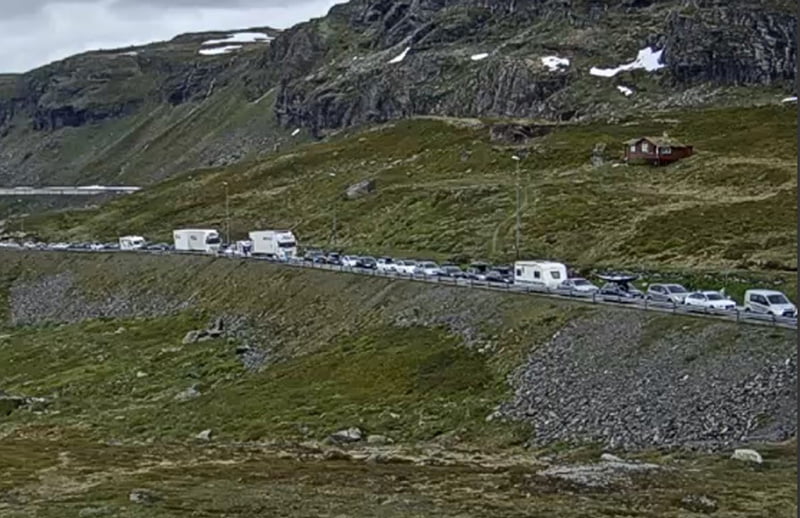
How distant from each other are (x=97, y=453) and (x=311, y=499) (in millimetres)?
20022

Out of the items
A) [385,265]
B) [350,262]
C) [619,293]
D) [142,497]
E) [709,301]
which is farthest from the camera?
[350,262]

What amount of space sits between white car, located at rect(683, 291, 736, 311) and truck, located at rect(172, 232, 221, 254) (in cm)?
7426

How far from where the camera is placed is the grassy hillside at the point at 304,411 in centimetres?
3825

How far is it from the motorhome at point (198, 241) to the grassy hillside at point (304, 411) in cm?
1242

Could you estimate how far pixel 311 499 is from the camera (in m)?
39.4

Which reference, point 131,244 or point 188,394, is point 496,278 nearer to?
point 188,394

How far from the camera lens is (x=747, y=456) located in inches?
1563

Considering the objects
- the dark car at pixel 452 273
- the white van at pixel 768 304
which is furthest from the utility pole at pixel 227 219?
the white van at pixel 768 304

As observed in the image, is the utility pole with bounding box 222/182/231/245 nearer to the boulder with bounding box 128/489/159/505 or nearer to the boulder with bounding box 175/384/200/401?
the boulder with bounding box 175/384/200/401

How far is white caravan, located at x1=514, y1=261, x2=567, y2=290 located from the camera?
7675 centimetres

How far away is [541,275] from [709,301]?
57.1ft

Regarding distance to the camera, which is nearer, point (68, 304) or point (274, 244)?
point (274, 244)

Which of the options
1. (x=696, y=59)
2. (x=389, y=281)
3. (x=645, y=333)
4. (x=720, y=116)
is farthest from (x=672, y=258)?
(x=696, y=59)

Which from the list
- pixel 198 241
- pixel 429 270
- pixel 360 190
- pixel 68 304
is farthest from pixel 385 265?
pixel 360 190
